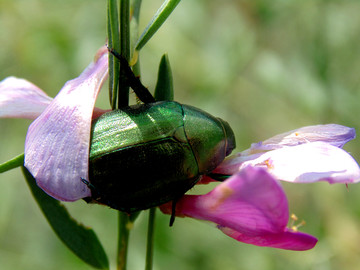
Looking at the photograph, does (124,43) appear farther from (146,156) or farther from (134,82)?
(146,156)

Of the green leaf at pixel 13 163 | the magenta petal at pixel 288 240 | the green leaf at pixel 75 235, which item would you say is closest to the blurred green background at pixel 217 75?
the green leaf at pixel 75 235

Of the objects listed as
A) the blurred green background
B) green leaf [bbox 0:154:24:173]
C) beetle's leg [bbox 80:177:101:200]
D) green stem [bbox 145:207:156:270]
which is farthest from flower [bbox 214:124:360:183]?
the blurred green background

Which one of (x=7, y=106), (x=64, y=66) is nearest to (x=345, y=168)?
(x=7, y=106)

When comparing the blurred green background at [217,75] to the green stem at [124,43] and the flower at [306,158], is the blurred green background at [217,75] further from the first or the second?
the green stem at [124,43]

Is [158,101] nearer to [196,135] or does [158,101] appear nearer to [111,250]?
[196,135]

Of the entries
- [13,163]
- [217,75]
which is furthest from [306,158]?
[217,75]
